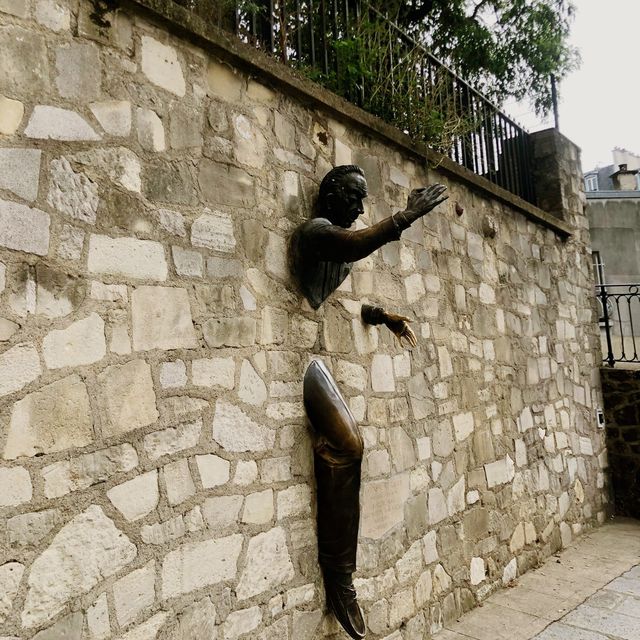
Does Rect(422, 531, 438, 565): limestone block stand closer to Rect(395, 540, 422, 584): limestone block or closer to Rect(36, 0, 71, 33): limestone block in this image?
Rect(395, 540, 422, 584): limestone block

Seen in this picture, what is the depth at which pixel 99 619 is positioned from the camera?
5.85 ft

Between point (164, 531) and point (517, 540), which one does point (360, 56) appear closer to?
point (164, 531)

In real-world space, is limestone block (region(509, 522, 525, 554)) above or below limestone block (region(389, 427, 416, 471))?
below

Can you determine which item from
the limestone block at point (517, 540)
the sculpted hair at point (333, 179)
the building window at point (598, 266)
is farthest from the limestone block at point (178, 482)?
the building window at point (598, 266)

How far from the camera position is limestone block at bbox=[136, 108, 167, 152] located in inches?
82.2

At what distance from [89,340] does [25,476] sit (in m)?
0.44

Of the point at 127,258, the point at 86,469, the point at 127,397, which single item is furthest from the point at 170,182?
the point at 86,469

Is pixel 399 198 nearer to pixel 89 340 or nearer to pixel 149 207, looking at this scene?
pixel 149 207

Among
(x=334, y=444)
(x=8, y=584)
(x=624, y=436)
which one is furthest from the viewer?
(x=624, y=436)

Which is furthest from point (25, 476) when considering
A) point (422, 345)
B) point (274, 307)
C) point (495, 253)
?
point (495, 253)

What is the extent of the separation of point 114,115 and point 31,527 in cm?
135

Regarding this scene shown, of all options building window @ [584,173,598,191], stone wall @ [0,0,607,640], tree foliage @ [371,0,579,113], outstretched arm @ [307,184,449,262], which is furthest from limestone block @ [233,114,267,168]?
building window @ [584,173,598,191]

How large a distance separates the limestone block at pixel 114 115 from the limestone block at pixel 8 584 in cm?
138

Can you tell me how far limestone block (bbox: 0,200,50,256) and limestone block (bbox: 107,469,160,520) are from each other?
784 mm
